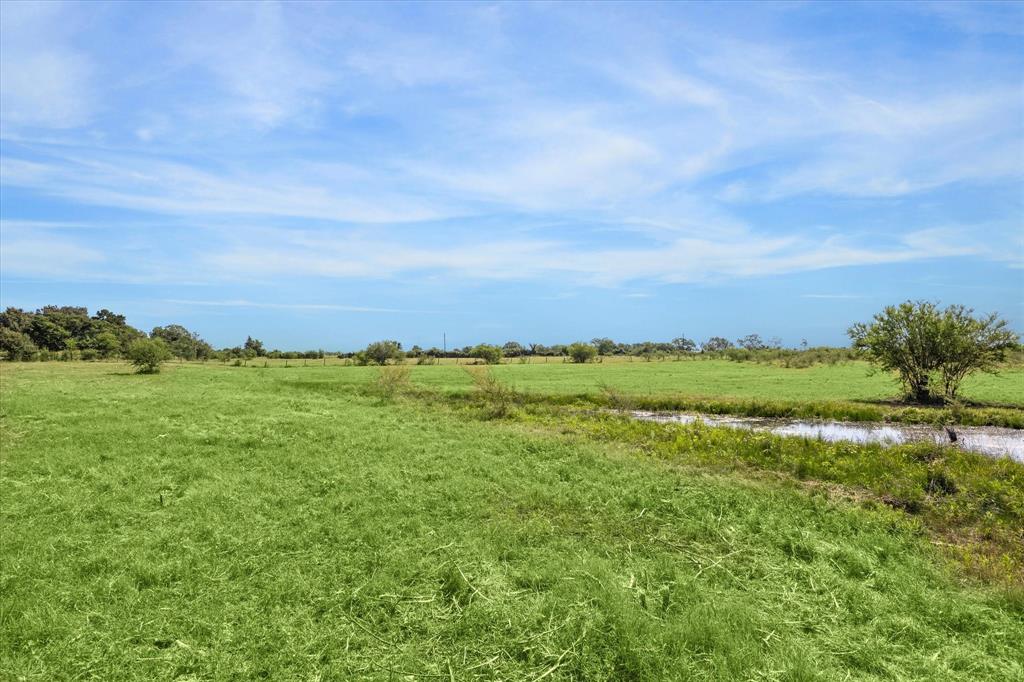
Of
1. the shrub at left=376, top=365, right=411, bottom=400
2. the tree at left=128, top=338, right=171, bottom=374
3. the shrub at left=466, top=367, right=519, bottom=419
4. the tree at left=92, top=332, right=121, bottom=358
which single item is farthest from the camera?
the tree at left=92, top=332, right=121, bottom=358

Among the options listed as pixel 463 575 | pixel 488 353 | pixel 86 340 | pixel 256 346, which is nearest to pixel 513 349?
pixel 488 353

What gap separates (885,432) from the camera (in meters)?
15.7

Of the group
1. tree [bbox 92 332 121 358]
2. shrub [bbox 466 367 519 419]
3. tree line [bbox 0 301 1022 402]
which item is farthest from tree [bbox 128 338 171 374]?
shrub [bbox 466 367 519 419]

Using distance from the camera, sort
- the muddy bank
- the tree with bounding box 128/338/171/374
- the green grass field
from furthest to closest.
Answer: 1. the tree with bounding box 128/338/171/374
2. the muddy bank
3. the green grass field

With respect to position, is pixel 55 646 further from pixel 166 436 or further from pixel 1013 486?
pixel 1013 486

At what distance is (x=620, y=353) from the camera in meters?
79.8

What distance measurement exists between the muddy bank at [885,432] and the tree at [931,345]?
4.52m

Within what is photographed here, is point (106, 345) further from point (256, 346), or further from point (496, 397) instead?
point (496, 397)

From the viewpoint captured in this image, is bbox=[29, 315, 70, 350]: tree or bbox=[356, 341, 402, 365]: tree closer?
bbox=[356, 341, 402, 365]: tree

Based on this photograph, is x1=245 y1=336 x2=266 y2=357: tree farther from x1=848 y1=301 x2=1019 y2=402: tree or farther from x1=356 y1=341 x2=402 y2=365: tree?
x1=848 y1=301 x2=1019 y2=402: tree

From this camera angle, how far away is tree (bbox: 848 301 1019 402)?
19.7 metres

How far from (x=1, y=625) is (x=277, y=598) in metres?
2.31

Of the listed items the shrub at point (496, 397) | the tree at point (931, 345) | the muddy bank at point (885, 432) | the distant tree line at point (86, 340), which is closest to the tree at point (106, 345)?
the distant tree line at point (86, 340)

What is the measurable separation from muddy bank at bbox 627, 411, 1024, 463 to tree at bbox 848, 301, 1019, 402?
452cm
